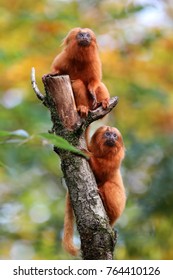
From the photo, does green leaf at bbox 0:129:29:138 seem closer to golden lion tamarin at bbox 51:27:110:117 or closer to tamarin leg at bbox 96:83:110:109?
tamarin leg at bbox 96:83:110:109

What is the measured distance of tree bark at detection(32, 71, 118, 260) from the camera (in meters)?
3.86

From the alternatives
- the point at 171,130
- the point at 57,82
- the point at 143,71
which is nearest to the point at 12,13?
the point at 143,71

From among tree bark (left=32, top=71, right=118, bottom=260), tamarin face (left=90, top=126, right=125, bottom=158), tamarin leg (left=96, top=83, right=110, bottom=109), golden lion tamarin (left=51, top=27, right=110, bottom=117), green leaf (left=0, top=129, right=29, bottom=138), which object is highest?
Answer: golden lion tamarin (left=51, top=27, right=110, bottom=117)

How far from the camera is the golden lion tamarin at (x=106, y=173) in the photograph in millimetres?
4480

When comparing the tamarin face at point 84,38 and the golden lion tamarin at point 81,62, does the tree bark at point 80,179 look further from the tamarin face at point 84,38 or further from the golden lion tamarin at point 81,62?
the tamarin face at point 84,38

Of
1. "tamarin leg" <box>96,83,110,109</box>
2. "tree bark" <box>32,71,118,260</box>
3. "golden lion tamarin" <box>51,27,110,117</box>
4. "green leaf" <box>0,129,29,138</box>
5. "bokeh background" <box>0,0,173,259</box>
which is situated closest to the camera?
"green leaf" <box>0,129,29,138</box>

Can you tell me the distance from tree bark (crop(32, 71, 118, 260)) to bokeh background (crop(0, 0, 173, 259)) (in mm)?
2451

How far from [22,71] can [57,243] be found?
2198 mm

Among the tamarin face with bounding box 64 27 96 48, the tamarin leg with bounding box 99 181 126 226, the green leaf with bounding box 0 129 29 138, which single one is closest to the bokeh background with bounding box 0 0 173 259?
the tamarin face with bounding box 64 27 96 48

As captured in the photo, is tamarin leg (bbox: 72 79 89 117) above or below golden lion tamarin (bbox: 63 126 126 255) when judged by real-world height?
above

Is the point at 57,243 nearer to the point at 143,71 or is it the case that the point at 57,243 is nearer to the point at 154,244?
the point at 154,244

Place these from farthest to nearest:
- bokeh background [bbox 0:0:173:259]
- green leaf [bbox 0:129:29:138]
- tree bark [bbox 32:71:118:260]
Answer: bokeh background [bbox 0:0:173:259]
tree bark [bbox 32:71:118:260]
green leaf [bbox 0:129:29:138]

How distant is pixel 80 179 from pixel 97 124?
5.06 metres
